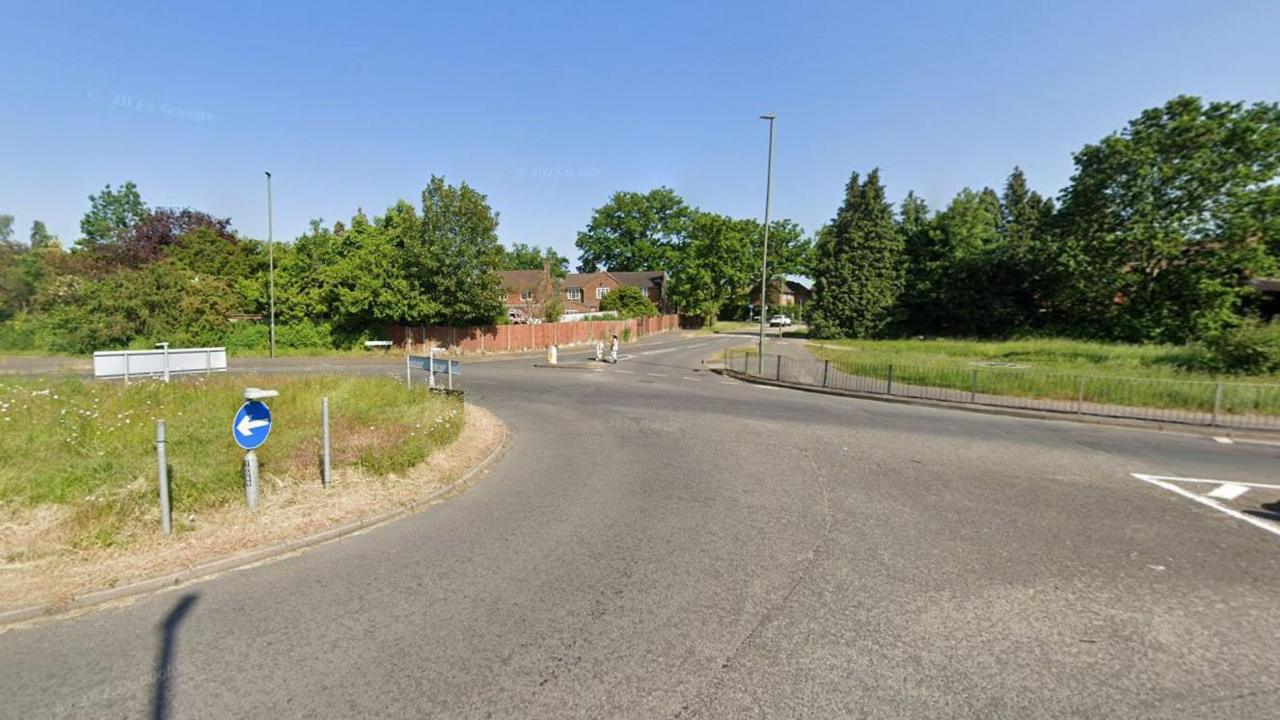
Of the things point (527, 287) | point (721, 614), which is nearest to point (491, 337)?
point (527, 287)

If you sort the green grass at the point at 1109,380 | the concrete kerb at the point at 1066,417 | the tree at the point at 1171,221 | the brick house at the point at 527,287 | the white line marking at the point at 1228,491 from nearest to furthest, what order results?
the white line marking at the point at 1228,491, the concrete kerb at the point at 1066,417, the green grass at the point at 1109,380, the tree at the point at 1171,221, the brick house at the point at 527,287

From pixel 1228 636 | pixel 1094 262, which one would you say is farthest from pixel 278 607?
pixel 1094 262

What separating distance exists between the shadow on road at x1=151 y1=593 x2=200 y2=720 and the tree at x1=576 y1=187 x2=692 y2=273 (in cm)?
7729

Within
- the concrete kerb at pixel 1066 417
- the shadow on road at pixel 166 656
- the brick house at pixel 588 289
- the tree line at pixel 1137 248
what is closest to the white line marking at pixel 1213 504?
the concrete kerb at pixel 1066 417

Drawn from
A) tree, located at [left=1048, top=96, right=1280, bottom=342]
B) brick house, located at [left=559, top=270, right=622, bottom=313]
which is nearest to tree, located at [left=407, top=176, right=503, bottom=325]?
tree, located at [left=1048, top=96, right=1280, bottom=342]

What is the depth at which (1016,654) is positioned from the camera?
356cm

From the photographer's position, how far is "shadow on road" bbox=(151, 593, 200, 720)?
2.97m

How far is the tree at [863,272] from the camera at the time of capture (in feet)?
152

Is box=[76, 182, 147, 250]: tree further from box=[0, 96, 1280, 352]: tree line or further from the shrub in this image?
the shrub

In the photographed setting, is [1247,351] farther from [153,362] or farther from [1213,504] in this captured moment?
[153,362]

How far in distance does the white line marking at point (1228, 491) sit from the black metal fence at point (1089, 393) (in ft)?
19.2

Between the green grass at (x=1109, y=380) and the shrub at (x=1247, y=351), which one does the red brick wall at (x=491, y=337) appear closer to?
the green grass at (x=1109, y=380)

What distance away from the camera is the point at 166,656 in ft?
11.2

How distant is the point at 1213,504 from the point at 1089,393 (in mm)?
8789
